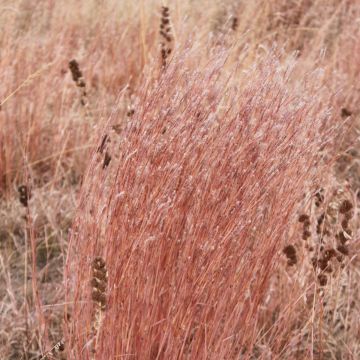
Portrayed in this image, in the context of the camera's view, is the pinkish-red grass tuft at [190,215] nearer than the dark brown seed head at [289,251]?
Yes

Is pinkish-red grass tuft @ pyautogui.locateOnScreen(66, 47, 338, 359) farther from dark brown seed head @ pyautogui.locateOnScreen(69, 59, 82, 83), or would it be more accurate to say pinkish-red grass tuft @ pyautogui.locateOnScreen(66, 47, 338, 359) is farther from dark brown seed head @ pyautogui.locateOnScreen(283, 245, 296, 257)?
dark brown seed head @ pyautogui.locateOnScreen(69, 59, 82, 83)

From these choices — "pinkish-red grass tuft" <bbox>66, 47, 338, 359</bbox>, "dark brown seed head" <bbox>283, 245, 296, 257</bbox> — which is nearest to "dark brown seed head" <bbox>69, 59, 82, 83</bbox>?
"pinkish-red grass tuft" <bbox>66, 47, 338, 359</bbox>

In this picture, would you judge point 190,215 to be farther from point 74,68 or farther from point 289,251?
point 74,68

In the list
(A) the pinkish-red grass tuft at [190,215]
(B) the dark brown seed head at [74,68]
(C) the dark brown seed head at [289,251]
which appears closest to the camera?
(A) the pinkish-red grass tuft at [190,215]

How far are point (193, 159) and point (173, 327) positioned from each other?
40cm

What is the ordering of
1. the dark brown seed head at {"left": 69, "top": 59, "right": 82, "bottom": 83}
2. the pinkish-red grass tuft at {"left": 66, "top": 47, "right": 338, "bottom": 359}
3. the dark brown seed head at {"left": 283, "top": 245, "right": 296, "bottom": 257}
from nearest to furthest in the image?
1. the pinkish-red grass tuft at {"left": 66, "top": 47, "right": 338, "bottom": 359}
2. the dark brown seed head at {"left": 283, "top": 245, "right": 296, "bottom": 257}
3. the dark brown seed head at {"left": 69, "top": 59, "right": 82, "bottom": 83}

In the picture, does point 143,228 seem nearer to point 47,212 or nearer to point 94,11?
point 47,212

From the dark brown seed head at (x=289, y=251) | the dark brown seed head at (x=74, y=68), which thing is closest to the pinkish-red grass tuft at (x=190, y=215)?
the dark brown seed head at (x=289, y=251)

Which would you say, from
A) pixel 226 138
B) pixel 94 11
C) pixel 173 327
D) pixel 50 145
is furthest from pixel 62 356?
pixel 94 11

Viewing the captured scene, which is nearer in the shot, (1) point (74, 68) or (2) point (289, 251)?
(2) point (289, 251)

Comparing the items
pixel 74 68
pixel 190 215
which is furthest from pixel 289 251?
pixel 74 68

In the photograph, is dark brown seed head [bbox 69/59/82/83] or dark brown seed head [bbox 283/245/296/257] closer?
dark brown seed head [bbox 283/245/296/257]

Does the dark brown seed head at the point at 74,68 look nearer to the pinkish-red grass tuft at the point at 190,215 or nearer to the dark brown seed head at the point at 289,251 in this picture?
the pinkish-red grass tuft at the point at 190,215

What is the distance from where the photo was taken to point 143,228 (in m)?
1.62
